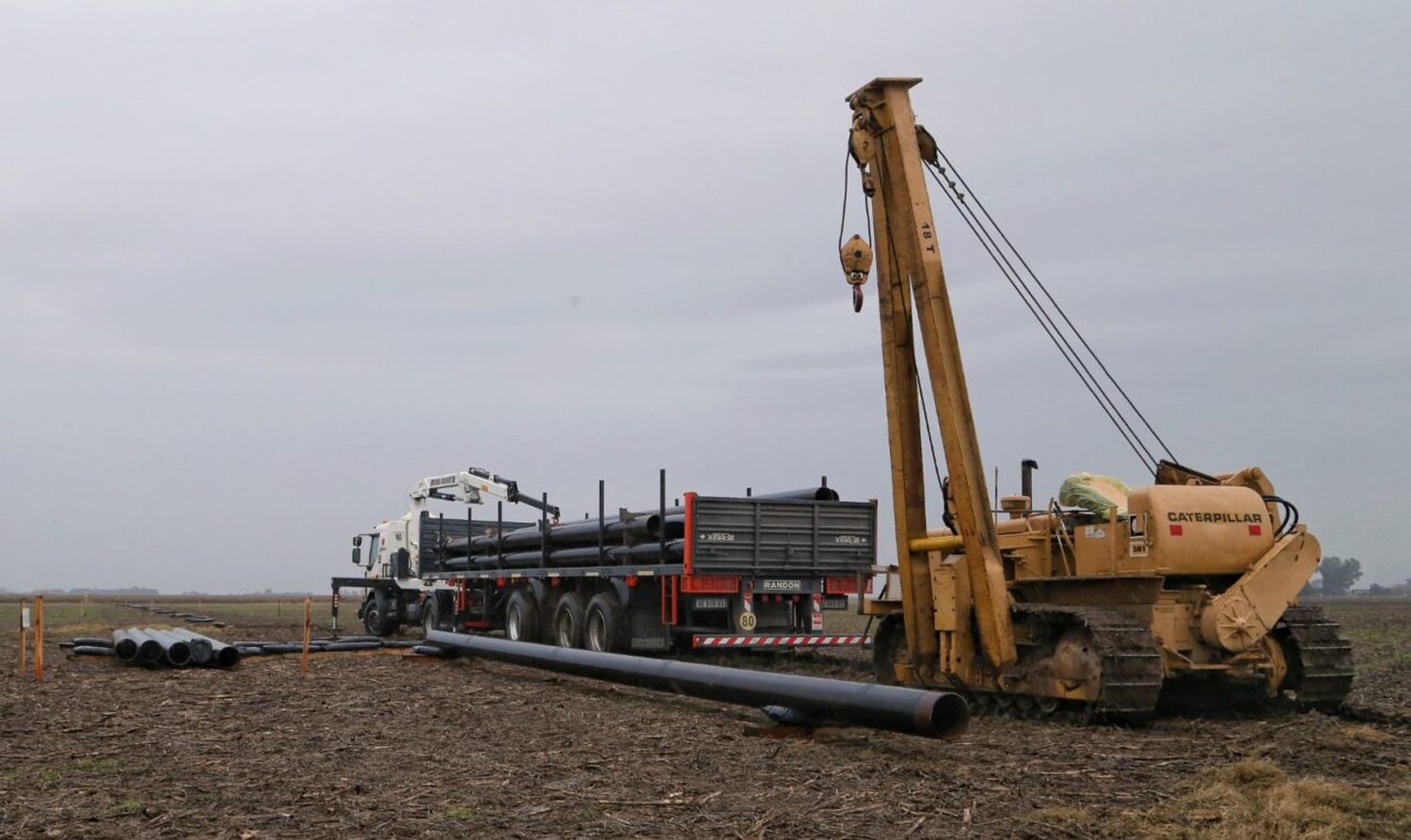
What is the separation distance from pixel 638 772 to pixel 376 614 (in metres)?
21.0

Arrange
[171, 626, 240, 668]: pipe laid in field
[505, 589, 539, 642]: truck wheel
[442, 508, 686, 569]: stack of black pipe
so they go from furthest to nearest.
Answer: [505, 589, 539, 642]: truck wheel, [442, 508, 686, 569]: stack of black pipe, [171, 626, 240, 668]: pipe laid in field

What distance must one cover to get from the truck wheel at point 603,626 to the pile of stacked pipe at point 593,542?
0.64 metres

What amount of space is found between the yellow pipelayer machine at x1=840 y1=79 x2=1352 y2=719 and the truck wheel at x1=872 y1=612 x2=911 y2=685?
5.6 inches

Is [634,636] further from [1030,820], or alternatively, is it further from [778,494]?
[1030,820]

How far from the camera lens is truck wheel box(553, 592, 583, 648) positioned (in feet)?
65.6

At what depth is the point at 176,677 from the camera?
15.8m

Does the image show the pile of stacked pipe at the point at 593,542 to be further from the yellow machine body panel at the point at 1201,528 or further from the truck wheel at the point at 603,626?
the yellow machine body panel at the point at 1201,528

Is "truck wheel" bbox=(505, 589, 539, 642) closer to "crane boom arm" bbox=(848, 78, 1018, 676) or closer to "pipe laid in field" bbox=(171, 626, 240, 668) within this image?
"pipe laid in field" bbox=(171, 626, 240, 668)

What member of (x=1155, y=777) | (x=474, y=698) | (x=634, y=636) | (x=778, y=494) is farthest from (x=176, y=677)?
(x=1155, y=777)

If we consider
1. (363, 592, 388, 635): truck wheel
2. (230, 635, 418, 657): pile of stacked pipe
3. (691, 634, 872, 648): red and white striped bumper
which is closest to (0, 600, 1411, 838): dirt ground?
(691, 634, 872, 648): red and white striped bumper

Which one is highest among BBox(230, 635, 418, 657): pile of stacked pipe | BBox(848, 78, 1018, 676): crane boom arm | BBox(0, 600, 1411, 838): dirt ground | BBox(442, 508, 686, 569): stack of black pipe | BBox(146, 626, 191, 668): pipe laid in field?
BBox(848, 78, 1018, 676): crane boom arm

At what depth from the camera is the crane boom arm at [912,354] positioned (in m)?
12.2

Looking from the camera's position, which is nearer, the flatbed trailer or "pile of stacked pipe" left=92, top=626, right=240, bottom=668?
"pile of stacked pipe" left=92, top=626, right=240, bottom=668

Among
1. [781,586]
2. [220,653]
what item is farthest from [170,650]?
[781,586]
